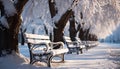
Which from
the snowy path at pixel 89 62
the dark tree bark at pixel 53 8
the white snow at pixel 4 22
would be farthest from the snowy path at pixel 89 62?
the dark tree bark at pixel 53 8

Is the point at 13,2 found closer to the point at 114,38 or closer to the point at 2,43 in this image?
the point at 2,43

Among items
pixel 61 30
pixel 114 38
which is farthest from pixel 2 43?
pixel 114 38

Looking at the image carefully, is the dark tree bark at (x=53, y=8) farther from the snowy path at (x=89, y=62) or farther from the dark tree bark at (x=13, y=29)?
the dark tree bark at (x=13, y=29)

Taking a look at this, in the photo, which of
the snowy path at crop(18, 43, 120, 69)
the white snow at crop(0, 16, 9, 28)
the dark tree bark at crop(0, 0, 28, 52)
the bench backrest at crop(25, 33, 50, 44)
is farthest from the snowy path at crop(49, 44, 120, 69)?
the white snow at crop(0, 16, 9, 28)

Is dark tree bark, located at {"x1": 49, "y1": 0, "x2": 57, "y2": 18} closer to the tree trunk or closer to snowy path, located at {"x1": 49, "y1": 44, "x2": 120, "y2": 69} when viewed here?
the tree trunk

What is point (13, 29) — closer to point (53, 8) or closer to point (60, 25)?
point (60, 25)

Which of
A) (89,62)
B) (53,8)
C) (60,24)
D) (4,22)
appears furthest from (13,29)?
(53,8)

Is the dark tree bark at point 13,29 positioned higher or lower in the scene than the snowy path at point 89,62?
higher

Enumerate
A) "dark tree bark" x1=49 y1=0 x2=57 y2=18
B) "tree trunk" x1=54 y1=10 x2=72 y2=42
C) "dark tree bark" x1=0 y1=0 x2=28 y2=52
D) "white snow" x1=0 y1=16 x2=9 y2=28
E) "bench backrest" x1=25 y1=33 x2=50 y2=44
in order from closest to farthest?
"bench backrest" x1=25 y1=33 x2=50 y2=44, "white snow" x1=0 y1=16 x2=9 y2=28, "dark tree bark" x1=0 y1=0 x2=28 y2=52, "tree trunk" x1=54 y1=10 x2=72 y2=42, "dark tree bark" x1=49 y1=0 x2=57 y2=18

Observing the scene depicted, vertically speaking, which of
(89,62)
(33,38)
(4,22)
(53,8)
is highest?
(53,8)

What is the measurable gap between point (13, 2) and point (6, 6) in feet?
1.46

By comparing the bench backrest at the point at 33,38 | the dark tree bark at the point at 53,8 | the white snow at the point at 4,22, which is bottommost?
the bench backrest at the point at 33,38

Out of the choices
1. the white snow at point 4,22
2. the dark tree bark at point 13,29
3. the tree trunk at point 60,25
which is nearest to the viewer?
the white snow at point 4,22

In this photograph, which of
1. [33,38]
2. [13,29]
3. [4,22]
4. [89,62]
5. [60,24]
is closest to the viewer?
[4,22]
